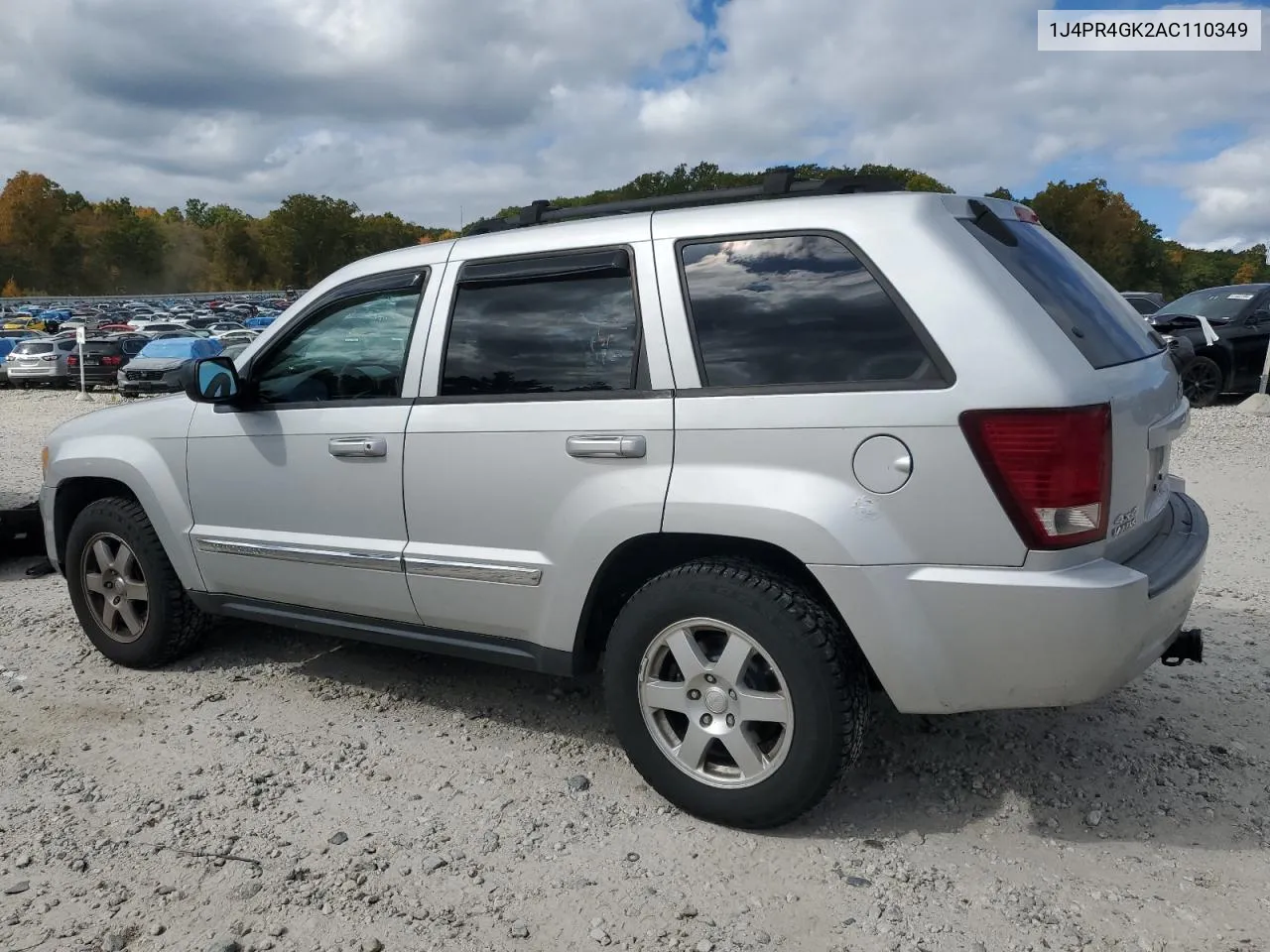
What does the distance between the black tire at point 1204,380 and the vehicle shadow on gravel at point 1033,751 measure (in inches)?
401

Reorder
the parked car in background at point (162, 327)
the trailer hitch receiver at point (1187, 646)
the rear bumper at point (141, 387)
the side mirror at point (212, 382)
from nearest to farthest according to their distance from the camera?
the trailer hitch receiver at point (1187, 646) → the side mirror at point (212, 382) → the rear bumper at point (141, 387) → the parked car in background at point (162, 327)

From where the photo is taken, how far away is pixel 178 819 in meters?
3.28

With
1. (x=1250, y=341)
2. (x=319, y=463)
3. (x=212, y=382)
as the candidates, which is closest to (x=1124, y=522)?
(x=319, y=463)

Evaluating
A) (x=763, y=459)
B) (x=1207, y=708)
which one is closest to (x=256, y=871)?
(x=763, y=459)

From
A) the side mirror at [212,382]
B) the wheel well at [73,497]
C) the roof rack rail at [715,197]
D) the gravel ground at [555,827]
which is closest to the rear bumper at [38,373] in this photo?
the wheel well at [73,497]

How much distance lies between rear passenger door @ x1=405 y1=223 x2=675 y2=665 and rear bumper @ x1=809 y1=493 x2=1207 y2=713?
2.41 ft

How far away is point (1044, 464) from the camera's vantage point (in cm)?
259

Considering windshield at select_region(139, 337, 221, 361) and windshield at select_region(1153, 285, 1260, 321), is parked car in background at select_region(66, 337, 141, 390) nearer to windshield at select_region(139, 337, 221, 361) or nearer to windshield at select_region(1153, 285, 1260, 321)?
windshield at select_region(139, 337, 221, 361)

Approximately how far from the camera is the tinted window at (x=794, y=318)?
2809 mm

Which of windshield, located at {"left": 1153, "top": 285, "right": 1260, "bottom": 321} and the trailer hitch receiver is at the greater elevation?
windshield, located at {"left": 1153, "top": 285, "right": 1260, "bottom": 321}

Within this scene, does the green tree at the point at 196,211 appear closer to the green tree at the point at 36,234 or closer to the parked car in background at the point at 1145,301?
the green tree at the point at 36,234

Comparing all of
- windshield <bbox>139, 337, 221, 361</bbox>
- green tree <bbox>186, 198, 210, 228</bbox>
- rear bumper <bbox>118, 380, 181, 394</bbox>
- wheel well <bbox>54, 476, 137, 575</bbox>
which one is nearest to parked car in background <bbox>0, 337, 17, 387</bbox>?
windshield <bbox>139, 337, 221, 361</bbox>

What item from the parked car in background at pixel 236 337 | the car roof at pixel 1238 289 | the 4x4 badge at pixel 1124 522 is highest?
the parked car in background at pixel 236 337

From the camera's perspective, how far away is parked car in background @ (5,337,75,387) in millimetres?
25859
